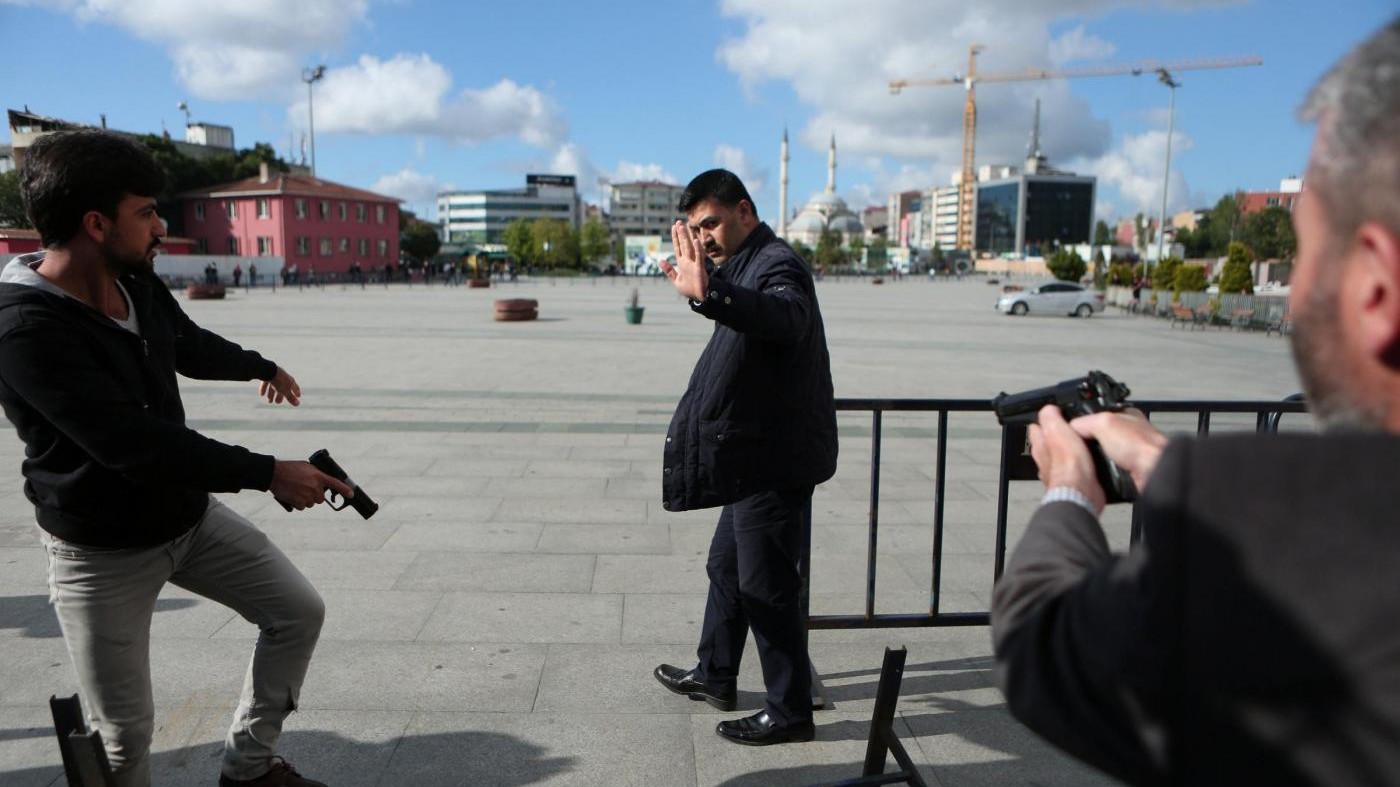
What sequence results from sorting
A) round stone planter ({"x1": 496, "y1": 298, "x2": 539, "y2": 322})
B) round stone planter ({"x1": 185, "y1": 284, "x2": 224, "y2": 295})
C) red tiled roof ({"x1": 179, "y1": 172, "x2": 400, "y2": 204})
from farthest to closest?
red tiled roof ({"x1": 179, "y1": 172, "x2": 400, "y2": 204}) → round stone planter ({"x1": 185, "y1": 284, "x2": 224, "y2": 295}) → round stone planter ({"x1": 496, "y1": 298, "x2": 539, "y2": 322})

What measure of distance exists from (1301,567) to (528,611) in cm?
385

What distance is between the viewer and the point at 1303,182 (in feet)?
3.46

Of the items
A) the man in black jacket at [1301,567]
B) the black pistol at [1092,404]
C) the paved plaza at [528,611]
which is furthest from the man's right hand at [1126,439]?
A: the paved plaza at [528,611]

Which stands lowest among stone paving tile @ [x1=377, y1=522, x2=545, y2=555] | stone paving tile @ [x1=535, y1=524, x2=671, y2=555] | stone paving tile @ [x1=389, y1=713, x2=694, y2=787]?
stone paving tile @ [x1=389, y1=713, x2=694, y2=787]

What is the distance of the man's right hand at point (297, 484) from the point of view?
7.97 feet

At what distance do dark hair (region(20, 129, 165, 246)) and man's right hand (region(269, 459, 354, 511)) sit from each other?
760mm

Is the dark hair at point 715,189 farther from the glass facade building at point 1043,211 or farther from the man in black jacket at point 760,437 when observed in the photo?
the glass facade building at point 1043,211

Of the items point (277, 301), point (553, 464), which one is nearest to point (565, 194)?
point (277, 301)

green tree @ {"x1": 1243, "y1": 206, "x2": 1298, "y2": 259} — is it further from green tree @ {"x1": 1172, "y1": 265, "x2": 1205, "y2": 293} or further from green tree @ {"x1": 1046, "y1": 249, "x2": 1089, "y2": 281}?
green tree @ {"x1": 1172, "y1": 265, "x2": 1205, "y2": 293}

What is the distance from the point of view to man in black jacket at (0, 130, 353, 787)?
2.21 m

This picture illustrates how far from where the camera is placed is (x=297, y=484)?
2439mm

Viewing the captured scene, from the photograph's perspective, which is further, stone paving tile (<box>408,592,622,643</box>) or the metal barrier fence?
stone paving tile (<box>408,592,622,643</box>)

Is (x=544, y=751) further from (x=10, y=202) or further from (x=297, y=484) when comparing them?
(x=10, y=202)

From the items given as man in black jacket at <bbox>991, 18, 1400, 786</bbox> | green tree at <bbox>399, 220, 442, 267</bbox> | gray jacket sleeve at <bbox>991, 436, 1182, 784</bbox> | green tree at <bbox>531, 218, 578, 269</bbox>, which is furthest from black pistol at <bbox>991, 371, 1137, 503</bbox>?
green tree at <bbox>531, 218, 578, 269</bbox>
